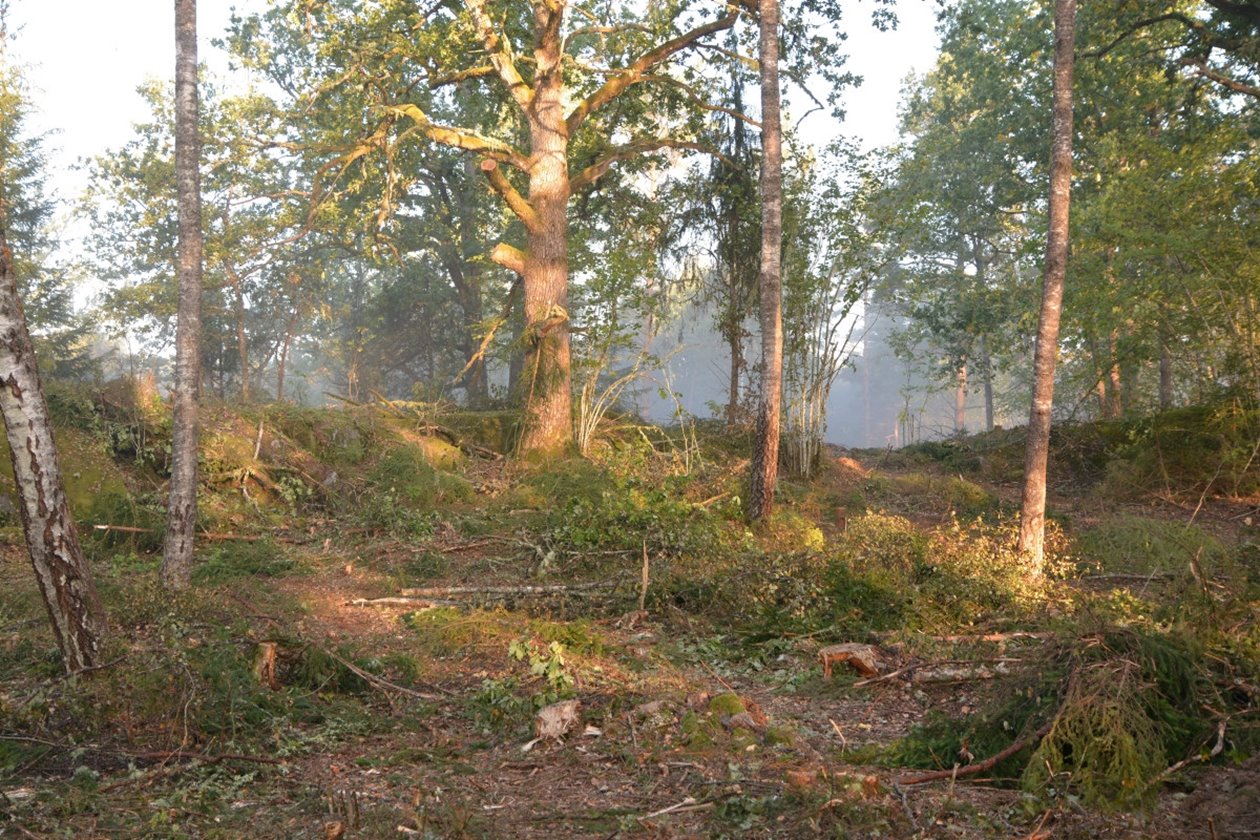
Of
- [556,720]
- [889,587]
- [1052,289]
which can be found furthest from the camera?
[1052,289]

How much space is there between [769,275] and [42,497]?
776 cm

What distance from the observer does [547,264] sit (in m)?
14.1

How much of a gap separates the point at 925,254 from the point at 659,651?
28.0 m

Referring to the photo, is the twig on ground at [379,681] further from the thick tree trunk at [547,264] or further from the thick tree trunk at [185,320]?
the thick tree trunk at [547,264]

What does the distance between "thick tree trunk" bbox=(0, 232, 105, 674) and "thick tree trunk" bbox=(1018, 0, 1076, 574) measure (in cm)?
757

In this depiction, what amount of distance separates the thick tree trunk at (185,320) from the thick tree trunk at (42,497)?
7.27 ft

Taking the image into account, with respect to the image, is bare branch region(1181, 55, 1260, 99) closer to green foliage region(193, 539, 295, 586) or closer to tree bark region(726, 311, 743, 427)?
tree bark region(726, 311, 743, 427)

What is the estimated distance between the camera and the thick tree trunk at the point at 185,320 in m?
7.25

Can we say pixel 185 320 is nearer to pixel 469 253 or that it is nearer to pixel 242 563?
pixel 242 563

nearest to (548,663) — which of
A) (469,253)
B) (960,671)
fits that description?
(960,671)

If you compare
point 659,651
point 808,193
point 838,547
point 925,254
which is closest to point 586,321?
point 808,193

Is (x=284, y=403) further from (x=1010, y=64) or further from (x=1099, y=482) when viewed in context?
(x=1010, y=64)

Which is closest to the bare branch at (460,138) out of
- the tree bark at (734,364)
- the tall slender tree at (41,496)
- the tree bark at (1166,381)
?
the tree bark at (734,364)

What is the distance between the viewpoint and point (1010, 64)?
20.1m
